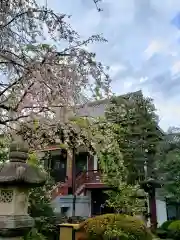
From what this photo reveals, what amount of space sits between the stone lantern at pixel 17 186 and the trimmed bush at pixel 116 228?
10.4 feet

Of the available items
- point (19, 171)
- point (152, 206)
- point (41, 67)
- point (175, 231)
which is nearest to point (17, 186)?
point (19, 171)

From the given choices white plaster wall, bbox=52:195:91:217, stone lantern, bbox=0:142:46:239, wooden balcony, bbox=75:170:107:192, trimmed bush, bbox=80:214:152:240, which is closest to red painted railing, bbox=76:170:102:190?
wooden balcony, bbox=75:170:107:192

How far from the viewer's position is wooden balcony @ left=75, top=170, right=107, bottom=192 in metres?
14.8

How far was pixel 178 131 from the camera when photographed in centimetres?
1347

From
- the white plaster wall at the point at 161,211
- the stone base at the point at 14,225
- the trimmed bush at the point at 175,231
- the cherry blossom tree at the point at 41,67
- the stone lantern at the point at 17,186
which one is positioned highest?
the cherry blossom tree at the point at 41,67

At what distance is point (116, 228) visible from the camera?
6.46 metres

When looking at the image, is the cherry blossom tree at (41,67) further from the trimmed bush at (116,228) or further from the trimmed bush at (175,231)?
the trimmed bush at (175,231)

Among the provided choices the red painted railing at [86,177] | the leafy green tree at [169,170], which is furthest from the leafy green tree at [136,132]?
the red painted railing at [86,177]

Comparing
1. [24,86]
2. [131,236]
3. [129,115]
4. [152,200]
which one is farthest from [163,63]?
[152,200]

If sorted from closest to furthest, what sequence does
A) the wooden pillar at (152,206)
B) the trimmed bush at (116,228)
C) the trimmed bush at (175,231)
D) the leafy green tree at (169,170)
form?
the trimmed bush at (116,228), the trimmed bush at (175,231), the leafy green tree at (169,170), the wooden pillar at (152,206)

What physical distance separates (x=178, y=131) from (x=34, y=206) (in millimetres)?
8423

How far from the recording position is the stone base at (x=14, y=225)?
3396 mm

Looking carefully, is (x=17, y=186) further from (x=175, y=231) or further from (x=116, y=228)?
(x=175, y=231)

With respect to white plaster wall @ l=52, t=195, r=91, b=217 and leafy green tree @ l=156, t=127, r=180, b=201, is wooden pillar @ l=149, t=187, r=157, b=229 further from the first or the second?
white plaster wall @ l=52, t=195, r=91, b=217
